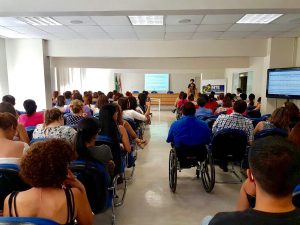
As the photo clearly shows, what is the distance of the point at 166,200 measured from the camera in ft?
10.5

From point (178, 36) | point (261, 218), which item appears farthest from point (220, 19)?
point (261, 218)

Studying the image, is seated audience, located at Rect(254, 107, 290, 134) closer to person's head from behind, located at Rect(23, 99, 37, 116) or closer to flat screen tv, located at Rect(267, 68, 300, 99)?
flat screen tv, located at Rect(267, 68, 300, 99)

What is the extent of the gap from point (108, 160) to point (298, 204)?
153 cm

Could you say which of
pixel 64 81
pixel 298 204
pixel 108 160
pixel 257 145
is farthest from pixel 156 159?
pixel 64 81

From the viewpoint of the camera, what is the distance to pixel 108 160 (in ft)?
7.61

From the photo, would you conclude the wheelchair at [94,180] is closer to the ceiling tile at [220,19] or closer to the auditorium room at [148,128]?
the auditorium room at [148,128]

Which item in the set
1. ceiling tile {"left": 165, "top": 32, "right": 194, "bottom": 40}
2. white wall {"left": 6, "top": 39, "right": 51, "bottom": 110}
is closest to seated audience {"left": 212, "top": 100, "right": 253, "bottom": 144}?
ceiling tile {"left": 165, "top": 32, "right": 194, "bottom": 40}

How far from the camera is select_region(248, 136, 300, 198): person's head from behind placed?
0.89m

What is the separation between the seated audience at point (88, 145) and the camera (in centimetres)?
209

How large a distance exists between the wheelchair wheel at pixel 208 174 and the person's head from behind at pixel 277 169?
2.38 m

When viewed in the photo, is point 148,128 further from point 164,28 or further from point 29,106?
point 29,106

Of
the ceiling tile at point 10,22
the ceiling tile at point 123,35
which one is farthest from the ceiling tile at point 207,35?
the ceiling tile at point 10,22

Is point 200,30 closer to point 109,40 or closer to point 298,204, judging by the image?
point 109,40

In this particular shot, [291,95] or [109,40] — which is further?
[109,40]
